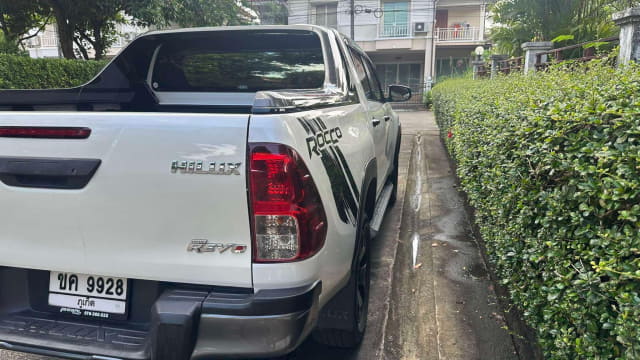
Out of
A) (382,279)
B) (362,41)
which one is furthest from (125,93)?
(362,41)

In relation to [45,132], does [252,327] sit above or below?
below

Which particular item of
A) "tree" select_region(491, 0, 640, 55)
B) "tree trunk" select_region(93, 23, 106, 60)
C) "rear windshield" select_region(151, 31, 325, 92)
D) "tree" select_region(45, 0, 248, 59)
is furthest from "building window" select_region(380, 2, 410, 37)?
"rear windshield" select_region(151, 31, 325, 92)

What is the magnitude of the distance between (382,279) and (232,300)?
218 cm

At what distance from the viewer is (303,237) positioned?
172 centimetres

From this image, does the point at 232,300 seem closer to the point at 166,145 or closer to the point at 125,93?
the point at 166,145

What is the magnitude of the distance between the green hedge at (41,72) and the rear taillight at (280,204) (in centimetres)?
871

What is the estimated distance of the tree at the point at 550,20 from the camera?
27.2 ft

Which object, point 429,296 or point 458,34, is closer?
point 429,296

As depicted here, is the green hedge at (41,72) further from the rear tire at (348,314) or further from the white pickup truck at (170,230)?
the rear tire at (348,314)

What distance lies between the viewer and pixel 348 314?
2.46m

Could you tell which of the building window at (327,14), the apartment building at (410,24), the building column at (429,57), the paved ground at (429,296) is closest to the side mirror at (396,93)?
the paved ground at (429,296)

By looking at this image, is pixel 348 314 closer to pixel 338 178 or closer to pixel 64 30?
pixel 338 178

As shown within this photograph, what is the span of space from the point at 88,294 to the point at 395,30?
90.7ft

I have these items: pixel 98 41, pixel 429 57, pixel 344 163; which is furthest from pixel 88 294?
pixel 429 57
